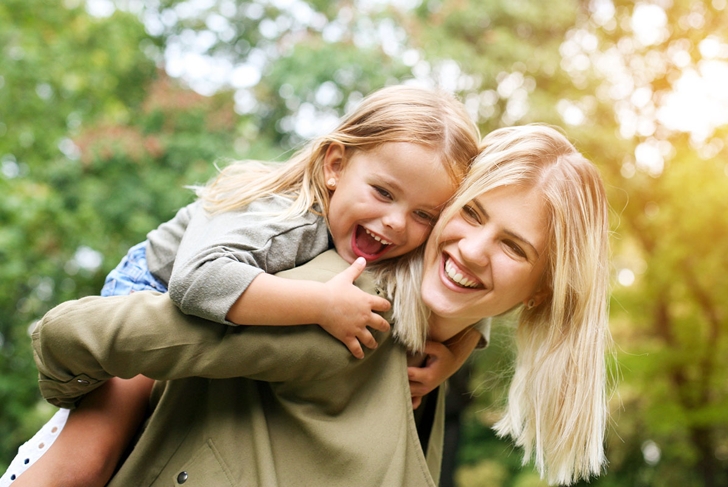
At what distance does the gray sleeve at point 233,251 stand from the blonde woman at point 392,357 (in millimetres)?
74

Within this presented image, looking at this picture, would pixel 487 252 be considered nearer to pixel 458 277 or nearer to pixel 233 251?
pixel 458 277

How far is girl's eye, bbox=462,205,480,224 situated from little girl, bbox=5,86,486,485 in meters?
0.13

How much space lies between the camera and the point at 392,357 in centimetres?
208

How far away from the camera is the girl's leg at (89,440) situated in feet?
6.14

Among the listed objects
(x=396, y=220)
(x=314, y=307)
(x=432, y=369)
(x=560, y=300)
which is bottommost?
(x=432, y=369)

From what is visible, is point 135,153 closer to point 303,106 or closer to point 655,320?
point 303,106

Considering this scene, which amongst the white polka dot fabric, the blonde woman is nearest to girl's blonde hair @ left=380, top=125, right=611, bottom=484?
the blonde woman

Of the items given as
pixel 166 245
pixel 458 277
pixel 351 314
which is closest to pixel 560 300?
pixel 458 277

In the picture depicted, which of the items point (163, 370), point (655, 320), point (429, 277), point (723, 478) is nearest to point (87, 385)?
point (163, 370)

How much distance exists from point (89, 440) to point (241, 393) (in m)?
0.44

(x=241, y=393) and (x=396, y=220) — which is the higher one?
(x=396, y=220)

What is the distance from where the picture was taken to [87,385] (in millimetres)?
1870

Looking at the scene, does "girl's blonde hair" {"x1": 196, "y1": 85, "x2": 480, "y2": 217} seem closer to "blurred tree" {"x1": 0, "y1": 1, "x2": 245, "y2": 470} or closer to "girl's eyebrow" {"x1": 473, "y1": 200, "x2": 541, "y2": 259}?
"girl's eyebrow" {"x1": 473, "y1": 200, "x2": 541, "y2": 259}

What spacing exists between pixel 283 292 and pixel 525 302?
0.92 metres
